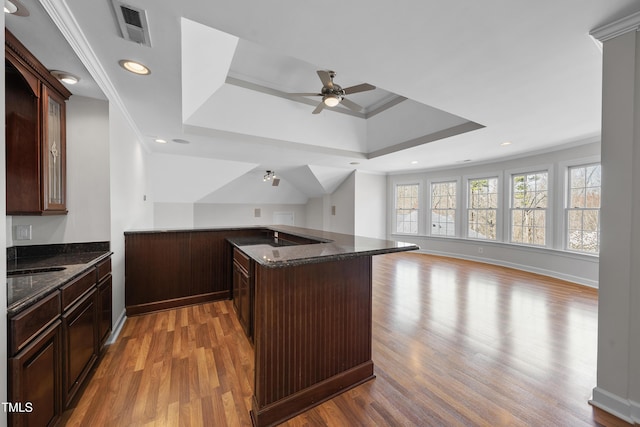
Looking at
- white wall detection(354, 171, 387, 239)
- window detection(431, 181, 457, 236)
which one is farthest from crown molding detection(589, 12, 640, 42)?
white wall detection(354, 171, 387, 239)

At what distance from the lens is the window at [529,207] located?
5.05 meters

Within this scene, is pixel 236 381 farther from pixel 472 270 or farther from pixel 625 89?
pixel 472 270

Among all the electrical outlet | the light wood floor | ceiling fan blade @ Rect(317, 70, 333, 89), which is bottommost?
the light wood floor

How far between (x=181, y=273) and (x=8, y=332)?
7.44 feet

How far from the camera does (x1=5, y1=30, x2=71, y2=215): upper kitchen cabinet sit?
1.76m

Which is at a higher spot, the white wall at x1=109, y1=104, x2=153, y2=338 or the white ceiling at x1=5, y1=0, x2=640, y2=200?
the white ceiling at x1=5, y1=0, x2=640, y2=200

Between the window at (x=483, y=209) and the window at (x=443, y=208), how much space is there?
0.39 metres

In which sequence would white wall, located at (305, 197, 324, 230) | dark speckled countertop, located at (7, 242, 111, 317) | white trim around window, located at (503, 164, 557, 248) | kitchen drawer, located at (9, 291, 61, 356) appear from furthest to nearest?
white wall, located at (305, 197, 324, 230) < white trim around window, located at (503, 164, 557, 248) < dark speckled countertop, located at (7, 242, 111, 317) < kitchen drawer, located at (9, 291, 61, 356)

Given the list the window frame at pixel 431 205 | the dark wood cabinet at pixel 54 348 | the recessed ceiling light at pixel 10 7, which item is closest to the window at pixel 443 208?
the window frame at pixel 431 205

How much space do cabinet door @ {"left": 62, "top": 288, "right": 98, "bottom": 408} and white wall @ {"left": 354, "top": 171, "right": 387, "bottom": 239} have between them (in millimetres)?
5731

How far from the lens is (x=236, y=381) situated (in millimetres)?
1930

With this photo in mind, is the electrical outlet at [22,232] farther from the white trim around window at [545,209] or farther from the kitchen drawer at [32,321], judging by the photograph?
the white trim around window at [545,209]

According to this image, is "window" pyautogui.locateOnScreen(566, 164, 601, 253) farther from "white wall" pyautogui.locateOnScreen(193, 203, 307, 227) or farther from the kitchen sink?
the kitchen sink

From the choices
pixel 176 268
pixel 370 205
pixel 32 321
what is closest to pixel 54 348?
pixel 32 321
